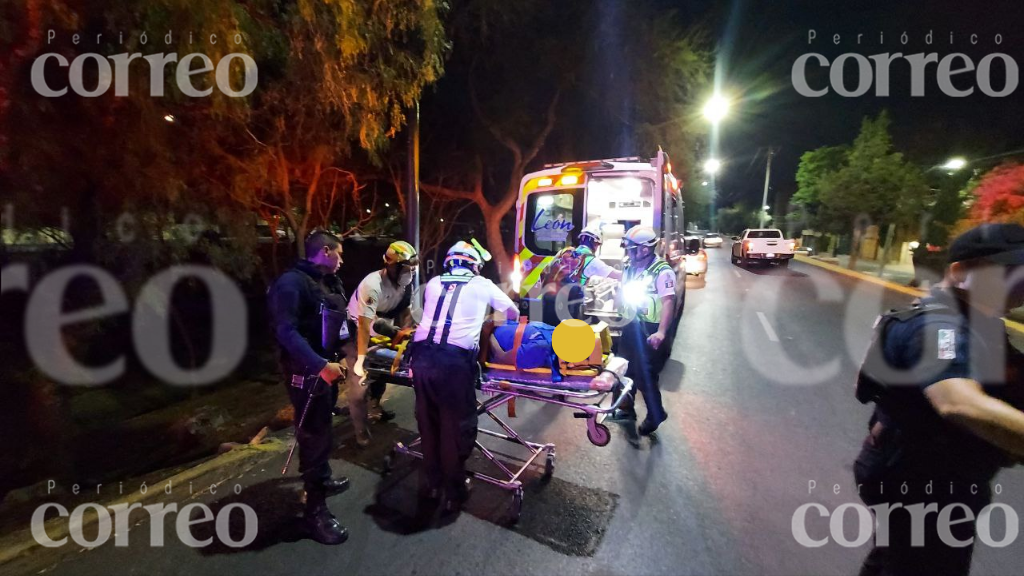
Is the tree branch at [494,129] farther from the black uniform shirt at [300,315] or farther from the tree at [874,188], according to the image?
the tree at [874,188]

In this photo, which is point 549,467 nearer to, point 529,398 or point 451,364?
point 529,398

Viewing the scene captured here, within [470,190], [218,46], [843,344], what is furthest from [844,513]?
[470,190]

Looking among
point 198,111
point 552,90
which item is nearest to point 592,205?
point 552,90

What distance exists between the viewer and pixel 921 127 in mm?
23141

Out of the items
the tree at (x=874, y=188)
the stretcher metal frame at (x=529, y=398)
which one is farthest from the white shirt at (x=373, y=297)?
the tree at (x=874, y=188)

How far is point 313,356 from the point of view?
9.66 ft

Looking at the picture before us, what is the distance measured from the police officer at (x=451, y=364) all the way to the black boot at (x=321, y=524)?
64cm

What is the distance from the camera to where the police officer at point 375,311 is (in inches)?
159

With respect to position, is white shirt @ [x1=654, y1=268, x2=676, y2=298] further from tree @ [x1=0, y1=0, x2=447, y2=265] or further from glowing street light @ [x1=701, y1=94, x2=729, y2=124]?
glowing street light @ [x1=701, y1=94, x2=729, y2=124]

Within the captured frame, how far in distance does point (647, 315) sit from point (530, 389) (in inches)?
62.6

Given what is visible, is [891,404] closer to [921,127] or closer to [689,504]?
[689,504]

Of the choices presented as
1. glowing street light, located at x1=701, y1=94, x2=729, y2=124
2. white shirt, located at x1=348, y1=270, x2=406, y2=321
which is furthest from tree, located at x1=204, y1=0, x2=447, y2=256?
glowing street light, located at x1=701, y1=94, x2=729, y2=124

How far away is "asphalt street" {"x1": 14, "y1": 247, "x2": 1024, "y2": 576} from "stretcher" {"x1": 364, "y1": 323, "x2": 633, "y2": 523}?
171mm

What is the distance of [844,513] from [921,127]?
89.5 feet
